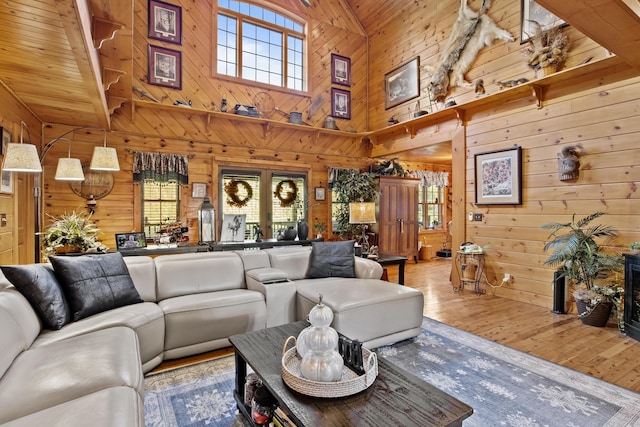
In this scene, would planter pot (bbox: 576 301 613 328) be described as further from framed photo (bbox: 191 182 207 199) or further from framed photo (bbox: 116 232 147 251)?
framed photo (bbox: 191 182 207 199)

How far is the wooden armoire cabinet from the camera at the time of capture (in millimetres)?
6805

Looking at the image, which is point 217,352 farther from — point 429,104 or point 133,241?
point 429,104

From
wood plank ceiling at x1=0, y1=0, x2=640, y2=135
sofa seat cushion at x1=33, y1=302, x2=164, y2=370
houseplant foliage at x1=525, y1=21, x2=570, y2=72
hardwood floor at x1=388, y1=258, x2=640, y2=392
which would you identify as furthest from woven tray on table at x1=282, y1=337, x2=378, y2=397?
houseplant foliage at x1=525, y1=21, x2=570, y2=72

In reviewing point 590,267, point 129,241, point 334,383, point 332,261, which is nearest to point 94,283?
point 129,241

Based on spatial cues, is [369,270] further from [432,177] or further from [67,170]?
[432,177]

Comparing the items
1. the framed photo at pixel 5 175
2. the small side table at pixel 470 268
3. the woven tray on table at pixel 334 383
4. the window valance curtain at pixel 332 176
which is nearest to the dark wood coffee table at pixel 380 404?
the woven tray on table at pixel 334 383

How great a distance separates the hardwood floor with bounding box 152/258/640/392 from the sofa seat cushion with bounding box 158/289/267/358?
18 centimetres

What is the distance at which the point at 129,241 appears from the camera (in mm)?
4113

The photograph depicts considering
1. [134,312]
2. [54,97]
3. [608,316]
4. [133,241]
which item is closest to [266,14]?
[54,97]

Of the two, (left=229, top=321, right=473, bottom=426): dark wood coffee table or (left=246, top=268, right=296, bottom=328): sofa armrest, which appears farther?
(left=246, top=268, right=296, bottom=328): sofa armrest

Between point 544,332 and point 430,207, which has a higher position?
point 430,207

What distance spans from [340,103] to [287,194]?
232 centimetres

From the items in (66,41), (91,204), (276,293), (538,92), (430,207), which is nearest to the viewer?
(66,41)

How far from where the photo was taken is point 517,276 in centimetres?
436
